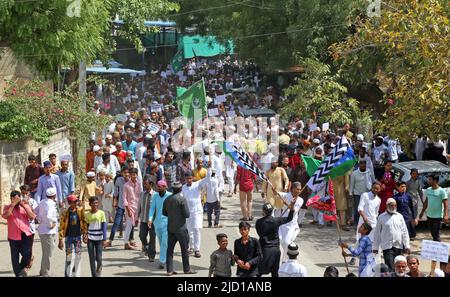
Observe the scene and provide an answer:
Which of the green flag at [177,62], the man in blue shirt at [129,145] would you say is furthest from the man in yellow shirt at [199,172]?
the green flag at [177,62]

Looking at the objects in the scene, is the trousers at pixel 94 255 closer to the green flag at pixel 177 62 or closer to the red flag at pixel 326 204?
the red flag at pixel 326 204

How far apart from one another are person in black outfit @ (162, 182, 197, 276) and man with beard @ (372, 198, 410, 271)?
2.90 meters

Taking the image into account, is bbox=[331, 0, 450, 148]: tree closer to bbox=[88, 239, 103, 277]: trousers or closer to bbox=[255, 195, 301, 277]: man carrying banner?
bbox=[255, 195, 301, 277]: man carrying banner

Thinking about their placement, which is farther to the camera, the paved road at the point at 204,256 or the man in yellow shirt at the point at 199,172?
the man in yellow shirt at the point at 199,172

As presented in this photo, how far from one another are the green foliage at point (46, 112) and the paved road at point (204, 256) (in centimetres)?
310

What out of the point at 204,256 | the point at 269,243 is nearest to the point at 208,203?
the point at 204,256

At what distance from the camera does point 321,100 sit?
2739cm

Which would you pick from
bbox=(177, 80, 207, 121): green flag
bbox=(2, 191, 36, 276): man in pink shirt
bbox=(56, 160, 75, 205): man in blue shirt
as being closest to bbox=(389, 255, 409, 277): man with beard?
bbox=(2, 191, 36, 276): man in pink shirt

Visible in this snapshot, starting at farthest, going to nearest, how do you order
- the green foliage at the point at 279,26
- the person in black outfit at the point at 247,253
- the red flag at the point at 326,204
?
the green foliage at the point at 279,26, the red flag at the point at 326,204, the person in black outfit at the point at 247,253

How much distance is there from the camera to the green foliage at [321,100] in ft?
89.3

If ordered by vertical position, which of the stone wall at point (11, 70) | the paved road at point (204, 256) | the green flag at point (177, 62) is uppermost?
the green flag at point (177, 62)

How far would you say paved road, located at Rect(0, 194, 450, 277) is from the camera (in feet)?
52.6

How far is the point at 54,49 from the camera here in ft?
75.5
